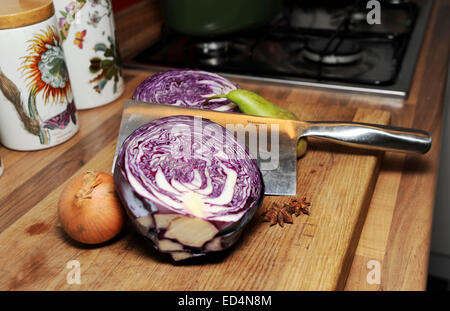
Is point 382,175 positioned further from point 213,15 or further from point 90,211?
point 213,15

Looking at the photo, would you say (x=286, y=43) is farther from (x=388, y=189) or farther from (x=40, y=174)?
(x=40, y=174)

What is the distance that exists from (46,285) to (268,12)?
1043mm

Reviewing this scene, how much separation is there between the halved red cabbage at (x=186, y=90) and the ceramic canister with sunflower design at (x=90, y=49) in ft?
0.57

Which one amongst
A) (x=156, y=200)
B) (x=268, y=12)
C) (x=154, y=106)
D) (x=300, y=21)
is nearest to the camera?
(x=156, y=200)

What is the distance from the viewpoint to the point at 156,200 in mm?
669

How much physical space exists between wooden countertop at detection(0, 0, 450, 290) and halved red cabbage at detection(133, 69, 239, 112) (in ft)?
0.48

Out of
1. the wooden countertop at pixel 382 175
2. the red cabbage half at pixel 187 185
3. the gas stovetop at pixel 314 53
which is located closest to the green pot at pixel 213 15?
the gas stovetop at pixel 314 53

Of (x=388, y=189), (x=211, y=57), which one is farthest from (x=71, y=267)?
(x=211, y=57)

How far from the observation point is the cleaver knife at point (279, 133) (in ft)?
2.93

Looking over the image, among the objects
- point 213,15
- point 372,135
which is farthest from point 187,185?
point 213,15

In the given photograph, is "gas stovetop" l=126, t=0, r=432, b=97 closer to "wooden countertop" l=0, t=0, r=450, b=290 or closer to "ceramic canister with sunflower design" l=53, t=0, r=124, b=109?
"wooden countertop" l=0, t=0, r=450, b=290

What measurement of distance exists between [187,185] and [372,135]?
391 mm

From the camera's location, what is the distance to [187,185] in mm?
697

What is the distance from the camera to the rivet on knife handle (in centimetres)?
89
